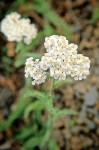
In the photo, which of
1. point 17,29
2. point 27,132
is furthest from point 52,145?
point 17,29

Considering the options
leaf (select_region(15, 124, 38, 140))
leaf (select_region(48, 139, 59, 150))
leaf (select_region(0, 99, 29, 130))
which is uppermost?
leaf (select_region(0, 99, 29, 130))

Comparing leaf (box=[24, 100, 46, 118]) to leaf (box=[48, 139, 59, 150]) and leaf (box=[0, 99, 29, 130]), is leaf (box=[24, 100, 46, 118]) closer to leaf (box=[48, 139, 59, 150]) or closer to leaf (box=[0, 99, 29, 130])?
leaf (box=[0, 99, 29, 130])

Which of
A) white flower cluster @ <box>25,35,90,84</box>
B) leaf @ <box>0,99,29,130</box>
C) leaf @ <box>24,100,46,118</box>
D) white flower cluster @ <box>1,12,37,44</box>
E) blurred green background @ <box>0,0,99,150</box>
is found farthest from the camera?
leaf @ <box>0,99,29,130</box>

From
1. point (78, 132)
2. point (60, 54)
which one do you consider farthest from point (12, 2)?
point (60, 54)

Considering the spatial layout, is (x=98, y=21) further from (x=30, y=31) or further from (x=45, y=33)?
(x=30, y=31)

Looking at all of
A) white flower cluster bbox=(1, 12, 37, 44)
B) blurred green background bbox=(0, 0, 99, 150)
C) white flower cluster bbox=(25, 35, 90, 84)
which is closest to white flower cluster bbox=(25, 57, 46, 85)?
white flower cluster bbox=(25, 35, 90, 84)
